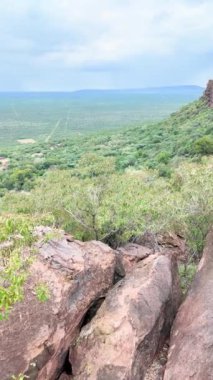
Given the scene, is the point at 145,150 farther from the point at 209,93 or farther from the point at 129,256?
the point at 129,256

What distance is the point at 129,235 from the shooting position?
60.6 ft

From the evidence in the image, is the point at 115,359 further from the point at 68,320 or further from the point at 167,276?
→ the point at 167,276

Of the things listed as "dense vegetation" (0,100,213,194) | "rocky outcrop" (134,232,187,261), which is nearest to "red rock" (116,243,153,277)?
"rocky outcrop" (134,232,187,261)

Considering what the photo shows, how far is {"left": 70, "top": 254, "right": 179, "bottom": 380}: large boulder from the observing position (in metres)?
12.3

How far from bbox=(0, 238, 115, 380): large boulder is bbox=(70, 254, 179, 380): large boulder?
0.51 metres

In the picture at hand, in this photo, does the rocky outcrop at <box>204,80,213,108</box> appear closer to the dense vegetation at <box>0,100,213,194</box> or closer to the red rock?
the dense vegetation at <box>0,100,213,194</box>

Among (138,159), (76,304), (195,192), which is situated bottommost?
(138,159)

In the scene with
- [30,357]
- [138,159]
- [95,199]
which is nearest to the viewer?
[30,357]

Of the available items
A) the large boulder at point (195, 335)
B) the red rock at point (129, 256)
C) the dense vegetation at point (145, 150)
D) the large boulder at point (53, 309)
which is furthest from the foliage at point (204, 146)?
the large boulder at point (53, 309)

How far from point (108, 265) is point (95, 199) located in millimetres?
5265

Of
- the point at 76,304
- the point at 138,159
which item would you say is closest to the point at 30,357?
the point at 76,304

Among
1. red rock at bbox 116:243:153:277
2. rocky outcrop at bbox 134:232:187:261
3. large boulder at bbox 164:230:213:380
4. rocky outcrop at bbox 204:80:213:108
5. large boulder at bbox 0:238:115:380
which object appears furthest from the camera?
rocky outcrop at bbox 204:80:213:108

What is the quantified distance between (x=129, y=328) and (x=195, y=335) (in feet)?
5.90

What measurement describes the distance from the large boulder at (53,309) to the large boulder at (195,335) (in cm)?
261
